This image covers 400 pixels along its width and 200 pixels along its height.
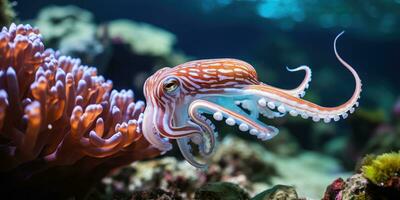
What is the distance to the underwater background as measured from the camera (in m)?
4.54

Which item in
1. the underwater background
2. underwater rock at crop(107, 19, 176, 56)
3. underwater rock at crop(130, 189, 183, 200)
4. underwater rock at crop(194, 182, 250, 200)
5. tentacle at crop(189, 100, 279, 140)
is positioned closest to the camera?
tentacle at crop(189, 100, 279, 140)

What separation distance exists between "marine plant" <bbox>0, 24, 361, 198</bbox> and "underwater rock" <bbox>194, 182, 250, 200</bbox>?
1.19 ft

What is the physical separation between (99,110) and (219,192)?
4.38ft

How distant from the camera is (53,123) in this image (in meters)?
3.31

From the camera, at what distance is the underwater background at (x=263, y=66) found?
14.9 ft

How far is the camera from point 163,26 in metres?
24.3

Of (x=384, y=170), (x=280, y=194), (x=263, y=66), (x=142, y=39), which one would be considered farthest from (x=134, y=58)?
(x=263, y=66)

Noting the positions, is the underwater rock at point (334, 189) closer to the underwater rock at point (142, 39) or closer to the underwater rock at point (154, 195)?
the underwater rock at point (154, 195)

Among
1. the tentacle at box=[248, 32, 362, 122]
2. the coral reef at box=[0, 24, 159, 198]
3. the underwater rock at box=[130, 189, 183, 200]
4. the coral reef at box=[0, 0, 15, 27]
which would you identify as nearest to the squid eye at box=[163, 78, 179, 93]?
the coral reef at box=[0, 24, 159, 198]

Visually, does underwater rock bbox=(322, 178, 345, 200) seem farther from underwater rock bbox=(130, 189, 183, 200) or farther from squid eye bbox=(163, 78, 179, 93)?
squid eye bbox=(163, 78, 179, 93)

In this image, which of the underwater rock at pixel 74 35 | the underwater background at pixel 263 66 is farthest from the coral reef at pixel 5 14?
the underwater rock at pixel 74 35

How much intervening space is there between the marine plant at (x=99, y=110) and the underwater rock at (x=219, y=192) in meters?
0.36

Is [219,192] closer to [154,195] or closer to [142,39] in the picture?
[154,195]

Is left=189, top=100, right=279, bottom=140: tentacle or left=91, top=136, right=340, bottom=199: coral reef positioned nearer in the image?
left=189, top=100, right=279, bottom=140: tentacle
